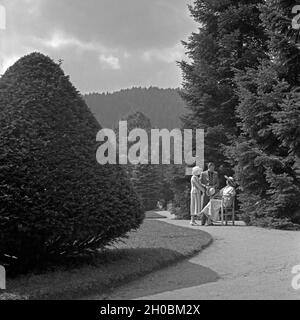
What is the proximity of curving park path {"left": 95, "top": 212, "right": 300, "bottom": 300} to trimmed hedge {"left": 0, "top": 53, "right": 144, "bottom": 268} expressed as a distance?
40.8 inches

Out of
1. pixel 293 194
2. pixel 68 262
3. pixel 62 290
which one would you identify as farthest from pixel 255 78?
pixel 62 290

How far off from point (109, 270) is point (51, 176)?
1.65m

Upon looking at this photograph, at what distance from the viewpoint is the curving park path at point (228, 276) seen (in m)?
5.59

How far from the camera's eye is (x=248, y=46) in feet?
56.1

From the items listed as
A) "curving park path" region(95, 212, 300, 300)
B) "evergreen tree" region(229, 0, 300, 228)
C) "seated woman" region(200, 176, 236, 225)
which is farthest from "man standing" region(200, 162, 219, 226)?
"curving park path" region(95, 212, 300, 300)

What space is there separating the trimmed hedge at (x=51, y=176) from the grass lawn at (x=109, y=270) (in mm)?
421

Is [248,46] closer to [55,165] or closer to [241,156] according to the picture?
[241,156]

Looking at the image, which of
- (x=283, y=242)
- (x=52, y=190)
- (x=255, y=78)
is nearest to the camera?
(x=52, y=190)

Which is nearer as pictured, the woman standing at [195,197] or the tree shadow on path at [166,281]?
the tree shadow on path at [166,281]

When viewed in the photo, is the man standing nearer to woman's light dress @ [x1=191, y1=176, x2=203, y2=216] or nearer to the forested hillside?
woman's light dress @ [x1=191, y1=176, x2=203, y2=216]

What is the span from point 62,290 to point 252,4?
1412cm

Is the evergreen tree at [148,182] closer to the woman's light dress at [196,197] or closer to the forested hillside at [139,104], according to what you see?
the woman's light dress at [196,197]

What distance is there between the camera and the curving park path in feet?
18.3

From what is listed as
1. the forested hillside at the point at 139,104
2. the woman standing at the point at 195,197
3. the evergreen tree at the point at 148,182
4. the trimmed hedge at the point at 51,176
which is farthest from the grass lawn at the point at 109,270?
the forested hillside at the point at 139,104
